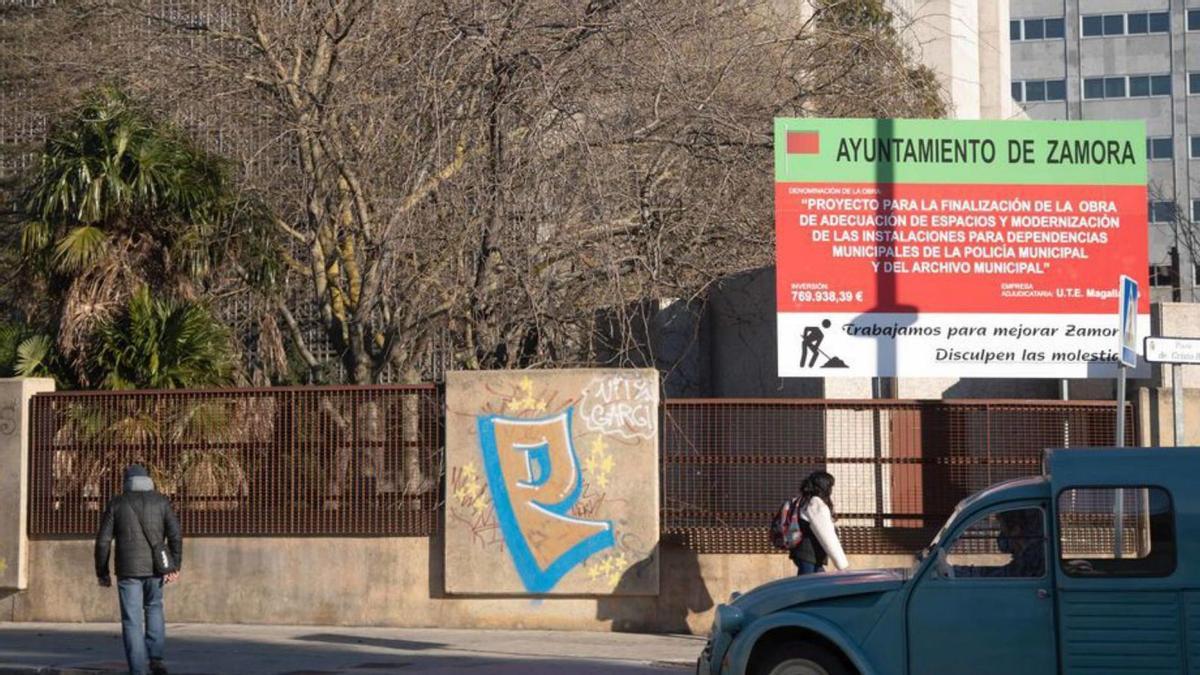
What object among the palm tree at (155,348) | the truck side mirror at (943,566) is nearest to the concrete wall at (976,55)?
the palm tree at (155,348)

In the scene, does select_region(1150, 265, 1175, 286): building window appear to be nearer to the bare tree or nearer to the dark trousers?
the bare tree

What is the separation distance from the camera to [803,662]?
9258 mm

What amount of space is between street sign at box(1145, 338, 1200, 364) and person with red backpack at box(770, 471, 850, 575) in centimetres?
278

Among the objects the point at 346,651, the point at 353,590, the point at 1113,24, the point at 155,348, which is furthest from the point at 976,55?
the point at 346,651

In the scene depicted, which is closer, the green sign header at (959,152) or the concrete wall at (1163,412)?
the concrete wall at (1163,412)

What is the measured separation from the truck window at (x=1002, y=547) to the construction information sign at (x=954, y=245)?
19.1 feet

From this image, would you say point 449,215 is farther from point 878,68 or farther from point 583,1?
point 878,68

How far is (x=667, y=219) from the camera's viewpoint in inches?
683

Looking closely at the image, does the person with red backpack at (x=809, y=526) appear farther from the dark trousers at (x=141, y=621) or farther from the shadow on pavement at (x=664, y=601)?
the dark trousers at (x=141, y=621)

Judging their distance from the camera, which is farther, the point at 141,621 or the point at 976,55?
the point at 976,55

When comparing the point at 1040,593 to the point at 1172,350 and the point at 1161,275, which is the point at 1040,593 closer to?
the point at 1172,350

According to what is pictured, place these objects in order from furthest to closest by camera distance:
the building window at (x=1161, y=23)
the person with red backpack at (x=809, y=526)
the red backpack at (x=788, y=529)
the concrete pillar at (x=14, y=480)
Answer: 1. the building window at (x=1161, y=23)
2. the concrete pillar at (x=14, y=480)
3. the red backpack at (x=788, y=529)
4. the person with red backpack at (x=809, y=526)

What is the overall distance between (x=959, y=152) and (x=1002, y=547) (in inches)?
273

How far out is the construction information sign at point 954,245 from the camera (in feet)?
49.4
